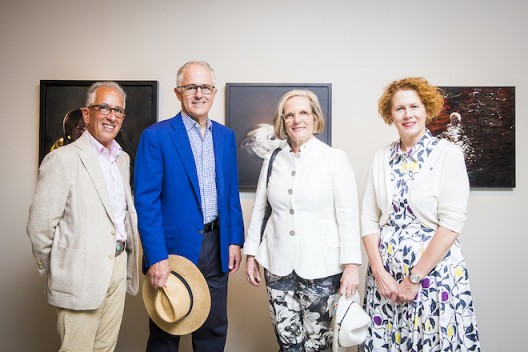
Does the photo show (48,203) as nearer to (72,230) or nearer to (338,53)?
(72,230)

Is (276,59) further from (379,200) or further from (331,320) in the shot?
(331,320)

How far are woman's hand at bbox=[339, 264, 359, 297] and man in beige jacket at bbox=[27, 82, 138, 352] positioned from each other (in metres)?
1.10

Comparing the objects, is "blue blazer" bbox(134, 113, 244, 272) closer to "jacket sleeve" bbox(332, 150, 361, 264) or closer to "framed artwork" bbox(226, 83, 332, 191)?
"jacket sleeve" bbox(332, 150, 361, 264)

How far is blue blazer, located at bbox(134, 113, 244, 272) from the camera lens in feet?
6.15

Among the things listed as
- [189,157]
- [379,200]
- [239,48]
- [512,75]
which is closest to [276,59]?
[239,48]

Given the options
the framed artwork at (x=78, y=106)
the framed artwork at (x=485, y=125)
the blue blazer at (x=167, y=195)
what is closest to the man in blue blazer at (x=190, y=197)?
the blue blazer at (x=167, y=195)

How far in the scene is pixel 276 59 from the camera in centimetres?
280

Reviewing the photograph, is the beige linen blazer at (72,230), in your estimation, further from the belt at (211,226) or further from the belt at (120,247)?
the belt at (211,226)

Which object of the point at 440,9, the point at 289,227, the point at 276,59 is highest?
the point at 440,9

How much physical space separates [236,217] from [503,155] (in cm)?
203

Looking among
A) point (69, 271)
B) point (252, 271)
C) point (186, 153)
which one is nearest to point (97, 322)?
point (69, 271)

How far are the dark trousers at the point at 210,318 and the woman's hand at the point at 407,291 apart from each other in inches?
35.5

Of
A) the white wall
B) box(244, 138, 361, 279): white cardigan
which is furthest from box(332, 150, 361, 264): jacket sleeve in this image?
the white wall

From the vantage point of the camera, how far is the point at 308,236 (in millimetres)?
1854
